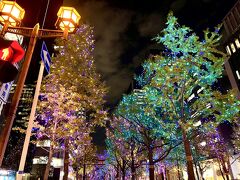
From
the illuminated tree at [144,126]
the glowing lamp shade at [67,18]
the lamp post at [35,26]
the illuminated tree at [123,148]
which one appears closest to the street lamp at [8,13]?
the lamp post at [35,26]

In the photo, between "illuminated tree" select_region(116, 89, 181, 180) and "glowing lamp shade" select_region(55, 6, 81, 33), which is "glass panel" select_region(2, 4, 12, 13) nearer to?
"glowing lamp shade" select_region(55, 6, 81, 33)

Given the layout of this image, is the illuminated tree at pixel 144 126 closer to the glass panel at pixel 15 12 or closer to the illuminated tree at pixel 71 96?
the illuminated tree at pixel 71 96

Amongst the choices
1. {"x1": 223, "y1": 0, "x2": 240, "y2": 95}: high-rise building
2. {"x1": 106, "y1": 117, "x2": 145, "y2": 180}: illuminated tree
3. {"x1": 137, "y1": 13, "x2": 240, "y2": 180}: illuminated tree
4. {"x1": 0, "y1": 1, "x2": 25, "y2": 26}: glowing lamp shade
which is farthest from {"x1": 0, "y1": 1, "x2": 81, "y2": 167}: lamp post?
{"x1": 223, "y1": 0, "x2": 240, "y2": 95}: high-rise building

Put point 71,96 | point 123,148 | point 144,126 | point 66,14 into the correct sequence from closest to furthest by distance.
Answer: point 66,14, point 71,96, point 144,126, point 123,148

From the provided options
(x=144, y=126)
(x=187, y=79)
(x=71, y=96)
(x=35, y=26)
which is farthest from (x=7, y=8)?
(x=144, y=126)

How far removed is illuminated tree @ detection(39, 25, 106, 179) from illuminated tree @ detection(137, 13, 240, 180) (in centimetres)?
431

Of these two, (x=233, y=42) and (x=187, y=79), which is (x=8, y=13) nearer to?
(x=187, y=79)

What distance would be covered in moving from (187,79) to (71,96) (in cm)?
685

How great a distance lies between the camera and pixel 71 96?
12297 mm

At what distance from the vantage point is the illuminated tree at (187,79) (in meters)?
10.2

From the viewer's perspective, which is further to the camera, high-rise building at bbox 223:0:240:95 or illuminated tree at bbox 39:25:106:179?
high-rise building at bbox 223:0:240:95

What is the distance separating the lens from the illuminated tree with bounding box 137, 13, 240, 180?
10234mm

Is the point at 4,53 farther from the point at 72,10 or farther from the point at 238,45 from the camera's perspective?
the point at 238,45

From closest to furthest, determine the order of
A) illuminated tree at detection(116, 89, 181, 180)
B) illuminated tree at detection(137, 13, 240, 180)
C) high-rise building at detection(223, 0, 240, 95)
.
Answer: illuminated tree at detection(137, 13, 240, 180), illuminated tree at detection(116, 89, 181, 180), high-rise building at detection(223, 0, 240, 95)
